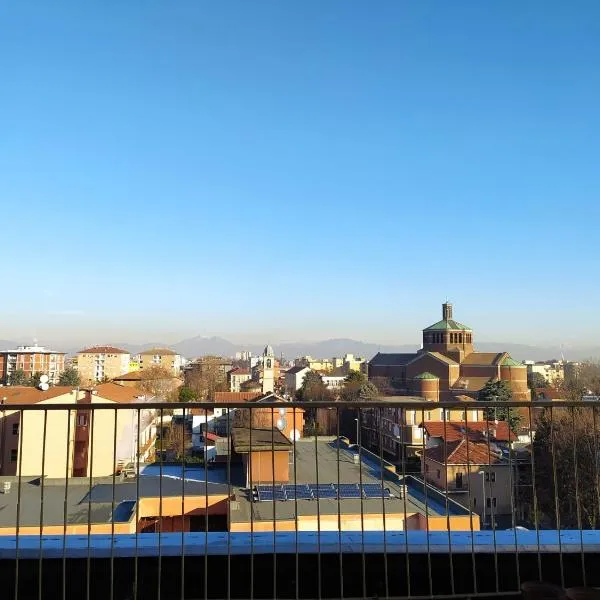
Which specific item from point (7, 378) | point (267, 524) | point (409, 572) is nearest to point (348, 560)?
point (409, 572)

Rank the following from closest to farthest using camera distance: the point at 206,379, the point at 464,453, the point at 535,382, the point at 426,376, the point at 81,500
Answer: the point at 464,453 < the point at 81,500 < the point at 426,376 < the point at 206,379 < the point at 535,382

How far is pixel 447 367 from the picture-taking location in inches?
2394

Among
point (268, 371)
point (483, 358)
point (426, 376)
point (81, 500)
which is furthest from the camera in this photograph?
point (483, 358)

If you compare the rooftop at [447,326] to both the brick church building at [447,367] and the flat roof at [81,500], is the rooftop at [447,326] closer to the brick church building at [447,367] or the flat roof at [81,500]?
the brick church building at [447,367]

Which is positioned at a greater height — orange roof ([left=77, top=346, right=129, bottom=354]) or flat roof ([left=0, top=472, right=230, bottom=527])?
orange roof ([left=77, top=346, right=129, bottom=354])

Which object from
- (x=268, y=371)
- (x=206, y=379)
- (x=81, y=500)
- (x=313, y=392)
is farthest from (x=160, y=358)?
(x=81, y=500)

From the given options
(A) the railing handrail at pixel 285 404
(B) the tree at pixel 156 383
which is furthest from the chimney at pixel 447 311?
(A) the railing handrail at pixel 285 404

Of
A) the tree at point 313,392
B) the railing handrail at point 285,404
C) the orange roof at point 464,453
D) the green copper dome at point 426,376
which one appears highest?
the railing handrail at point 285,404

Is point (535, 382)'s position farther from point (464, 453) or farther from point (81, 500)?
point (464, 453)

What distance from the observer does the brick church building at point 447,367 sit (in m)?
58.5

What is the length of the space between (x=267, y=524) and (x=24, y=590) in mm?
7001

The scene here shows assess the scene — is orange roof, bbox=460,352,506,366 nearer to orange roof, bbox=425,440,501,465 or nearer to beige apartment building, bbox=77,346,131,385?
orange roof, bbox=425,440,501,465

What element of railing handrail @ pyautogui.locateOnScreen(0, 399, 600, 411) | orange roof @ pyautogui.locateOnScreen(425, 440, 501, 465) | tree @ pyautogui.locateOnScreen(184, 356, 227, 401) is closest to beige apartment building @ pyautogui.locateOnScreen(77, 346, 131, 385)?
tree @ pyautogui.locateOnScreen(184, 356, 227, 401)

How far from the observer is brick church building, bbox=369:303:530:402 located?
192 ft
